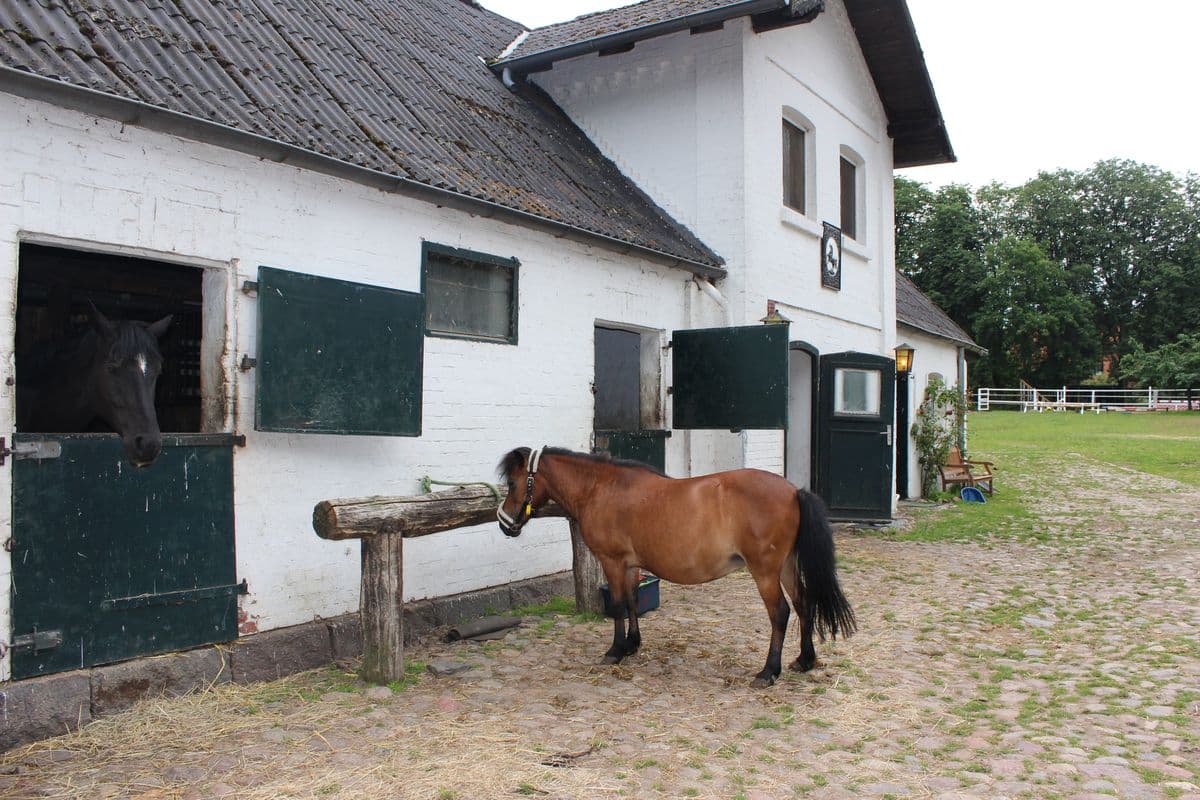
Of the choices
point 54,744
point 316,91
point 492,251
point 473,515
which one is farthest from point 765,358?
point 54,744

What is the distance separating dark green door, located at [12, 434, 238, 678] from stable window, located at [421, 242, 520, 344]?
2.12 m

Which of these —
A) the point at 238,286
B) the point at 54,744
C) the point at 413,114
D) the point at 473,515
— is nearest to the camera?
the point at 54,744

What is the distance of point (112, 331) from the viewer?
463cm

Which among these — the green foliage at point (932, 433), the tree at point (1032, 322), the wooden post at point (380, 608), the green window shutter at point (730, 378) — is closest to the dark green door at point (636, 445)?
the green window shutter at point (730, 378)

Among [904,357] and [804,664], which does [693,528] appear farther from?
[904,357]

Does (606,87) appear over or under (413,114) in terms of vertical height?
over

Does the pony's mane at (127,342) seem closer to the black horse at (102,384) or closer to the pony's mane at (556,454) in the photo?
the black horse at (102,384)

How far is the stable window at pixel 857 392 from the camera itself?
1207 centimetres

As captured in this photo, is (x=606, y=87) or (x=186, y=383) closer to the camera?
(x=186, y=383)

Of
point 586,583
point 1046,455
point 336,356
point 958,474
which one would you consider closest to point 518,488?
point 336,356

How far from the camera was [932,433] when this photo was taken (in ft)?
52.4

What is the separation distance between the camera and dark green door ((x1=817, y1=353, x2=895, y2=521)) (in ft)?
39.4

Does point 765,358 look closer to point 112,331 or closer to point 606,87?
point 606,87

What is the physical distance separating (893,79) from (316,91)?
9.76 meters
